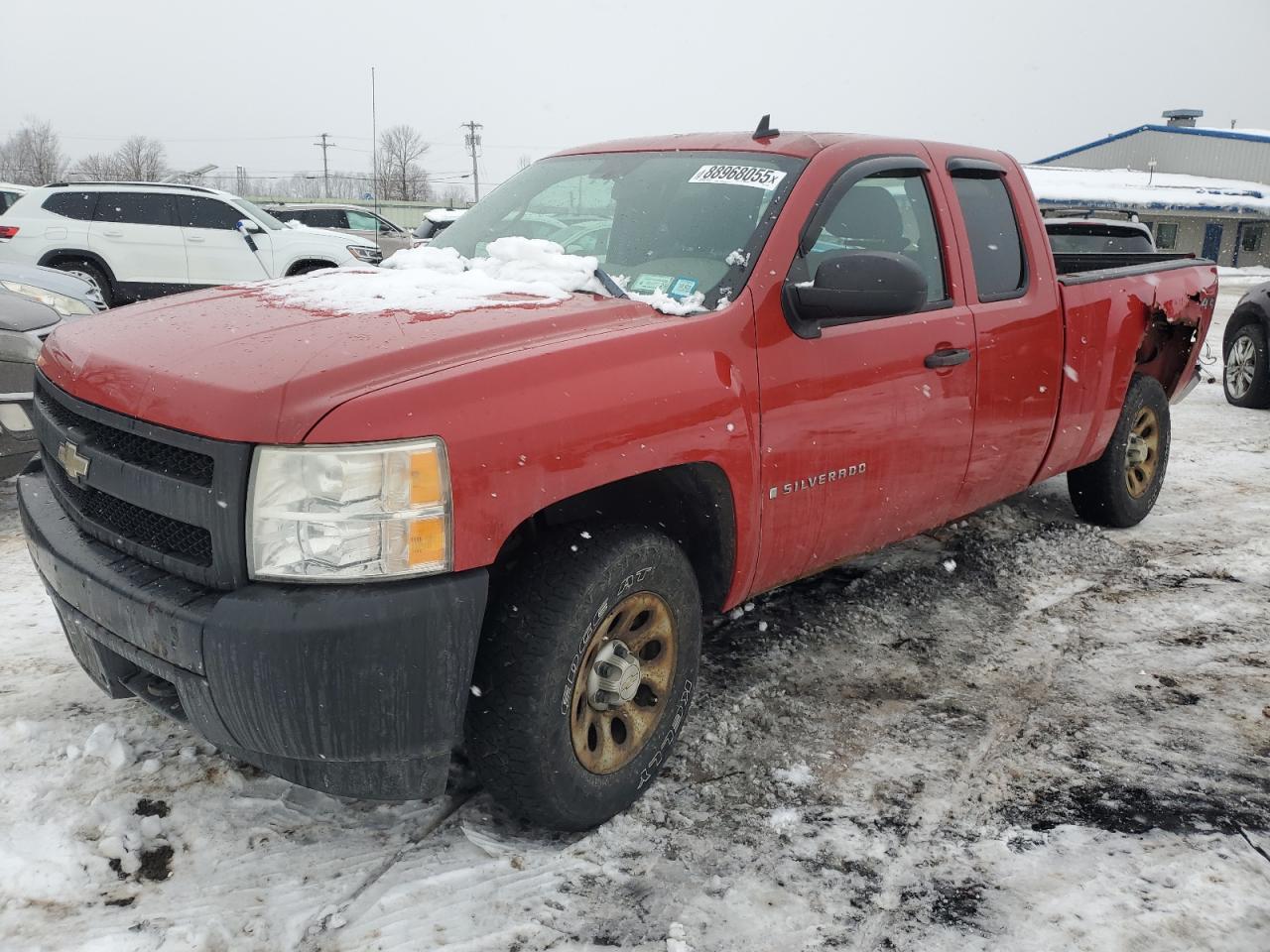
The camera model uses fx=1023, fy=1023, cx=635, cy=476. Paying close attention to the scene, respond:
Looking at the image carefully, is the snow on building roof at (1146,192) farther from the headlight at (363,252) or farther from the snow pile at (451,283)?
the snow pile at (451,283)

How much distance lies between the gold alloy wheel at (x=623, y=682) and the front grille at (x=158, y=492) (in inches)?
34.3

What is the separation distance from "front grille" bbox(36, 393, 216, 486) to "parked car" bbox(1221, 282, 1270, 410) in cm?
936

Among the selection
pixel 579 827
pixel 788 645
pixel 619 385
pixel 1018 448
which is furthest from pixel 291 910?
pixel 1018 448

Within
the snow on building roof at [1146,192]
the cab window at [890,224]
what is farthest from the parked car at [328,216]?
the snow on building roof at [1146,192]

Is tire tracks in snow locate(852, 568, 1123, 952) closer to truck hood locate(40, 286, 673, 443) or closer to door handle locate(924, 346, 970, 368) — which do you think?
door handle locate(924, 346, 970, 368)

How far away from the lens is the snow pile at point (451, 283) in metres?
2.75

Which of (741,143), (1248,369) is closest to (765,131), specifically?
(741,143)

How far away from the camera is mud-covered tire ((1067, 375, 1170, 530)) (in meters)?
5.07

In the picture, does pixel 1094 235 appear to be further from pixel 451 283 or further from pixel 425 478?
pixel 425 478

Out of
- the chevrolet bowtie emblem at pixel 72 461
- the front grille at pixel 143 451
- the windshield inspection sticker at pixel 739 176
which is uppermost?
the windshield inspection sticker at pixel 739 176

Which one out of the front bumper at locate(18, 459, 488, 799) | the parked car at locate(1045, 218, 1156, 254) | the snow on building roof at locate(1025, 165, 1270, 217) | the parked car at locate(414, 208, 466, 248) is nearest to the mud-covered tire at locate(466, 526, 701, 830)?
the front bumper at locate(18, 459, 488, 799)

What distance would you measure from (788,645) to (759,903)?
60.7 inches

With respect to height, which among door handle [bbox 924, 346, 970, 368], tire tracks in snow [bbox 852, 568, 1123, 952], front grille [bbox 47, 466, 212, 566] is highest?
door handle [bbox 924, 346, 970, 368]

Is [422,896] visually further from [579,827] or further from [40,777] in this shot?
[40,777]
